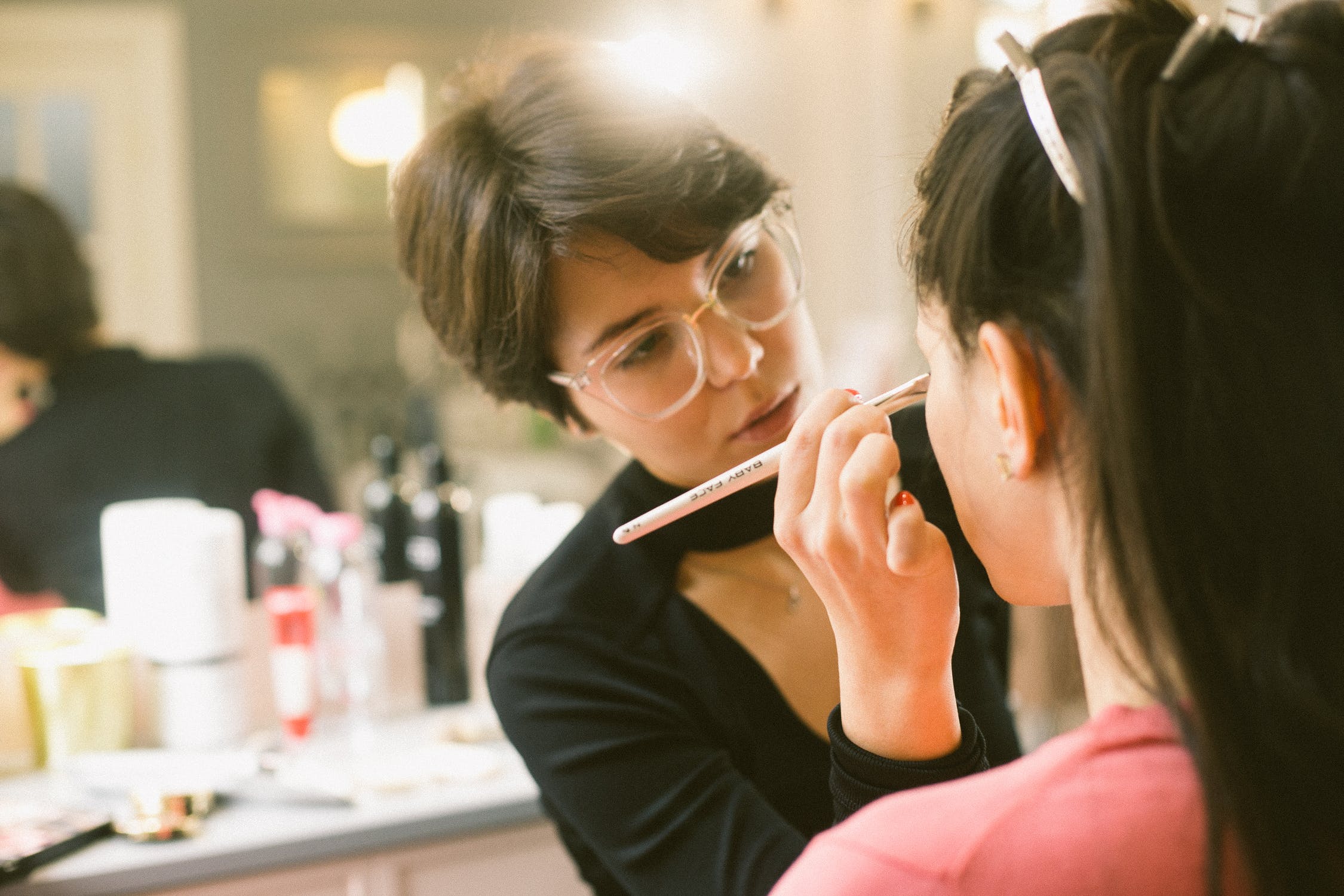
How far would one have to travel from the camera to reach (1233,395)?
438mm

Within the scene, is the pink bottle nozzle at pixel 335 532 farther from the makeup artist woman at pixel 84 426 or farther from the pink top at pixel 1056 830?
the pink top at pixel 1056 830

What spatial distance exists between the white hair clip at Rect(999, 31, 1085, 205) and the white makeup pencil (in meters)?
0.19

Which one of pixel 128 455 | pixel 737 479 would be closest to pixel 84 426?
pixel 128 455

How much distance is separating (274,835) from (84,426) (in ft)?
2.90

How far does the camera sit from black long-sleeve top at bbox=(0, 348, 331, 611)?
5.33 ft

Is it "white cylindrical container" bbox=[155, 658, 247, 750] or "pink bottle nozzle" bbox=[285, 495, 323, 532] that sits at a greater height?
"pink bottle nozzle" bbox=[285, 495, 323, 532]

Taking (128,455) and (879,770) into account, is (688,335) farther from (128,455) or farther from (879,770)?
(128,455)

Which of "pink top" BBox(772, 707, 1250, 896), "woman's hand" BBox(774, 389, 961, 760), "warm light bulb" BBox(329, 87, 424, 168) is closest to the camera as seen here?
"pink top" BBox(772, 707, 1250, 896)

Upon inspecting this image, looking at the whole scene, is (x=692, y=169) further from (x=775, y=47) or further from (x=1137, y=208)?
(x=775, y=47)

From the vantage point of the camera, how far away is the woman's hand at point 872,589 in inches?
23.6

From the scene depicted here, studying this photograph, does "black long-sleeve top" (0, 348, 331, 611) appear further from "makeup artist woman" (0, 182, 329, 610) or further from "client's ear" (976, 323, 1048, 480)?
"client's ear" (976, 323, 1048, 480)

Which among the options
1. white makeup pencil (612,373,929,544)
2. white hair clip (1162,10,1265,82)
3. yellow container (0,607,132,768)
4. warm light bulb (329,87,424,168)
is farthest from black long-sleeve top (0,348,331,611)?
warm light bulb (329,87,424,168)

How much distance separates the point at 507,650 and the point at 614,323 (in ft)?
0.83

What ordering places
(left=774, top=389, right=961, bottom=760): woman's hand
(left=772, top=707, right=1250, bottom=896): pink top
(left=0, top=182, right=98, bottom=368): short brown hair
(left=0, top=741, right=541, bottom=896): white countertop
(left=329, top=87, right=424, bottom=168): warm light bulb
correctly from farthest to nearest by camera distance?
(left=329, top=87, right=424, bottom=168): warm light bulb, (left=0, top=182, right=98, bottom=368): short brown hair, (left=0, top=741, right=541, bottom=896): white countertop, (left=774, top=389, right=961, bottom=760): woman's hand, (left=772, top=707, right=1250, bottom=896): pink top
